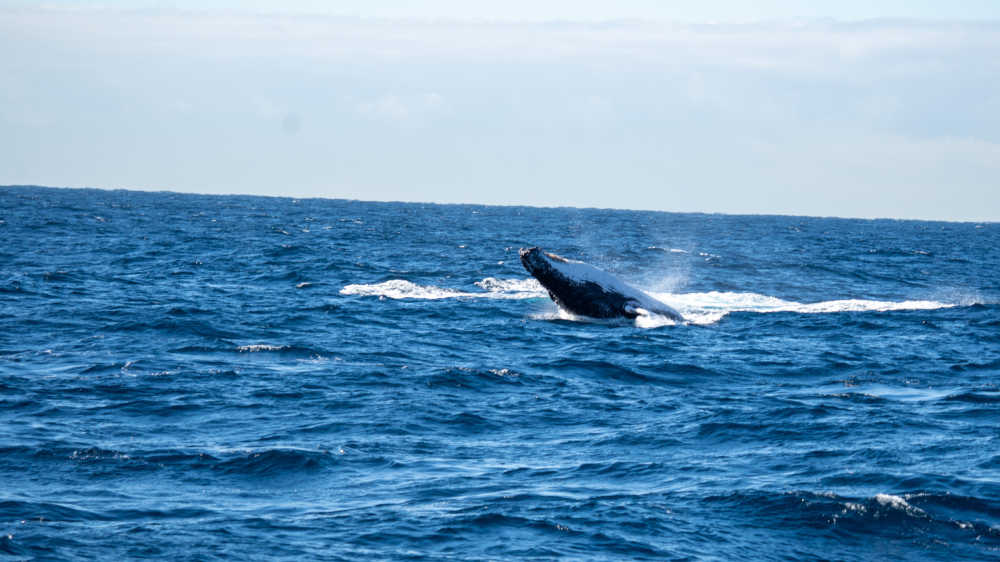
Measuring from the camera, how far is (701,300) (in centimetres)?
3188

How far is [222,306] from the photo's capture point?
27.6 metres

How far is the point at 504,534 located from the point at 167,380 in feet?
29.7

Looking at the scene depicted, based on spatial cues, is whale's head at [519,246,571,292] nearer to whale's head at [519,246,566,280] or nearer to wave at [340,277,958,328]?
whale's head at [519,246,566,280]

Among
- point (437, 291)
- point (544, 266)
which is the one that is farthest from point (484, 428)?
point (437, 291)

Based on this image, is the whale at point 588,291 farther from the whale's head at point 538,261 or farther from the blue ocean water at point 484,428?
the blue ocean water at point 484,428

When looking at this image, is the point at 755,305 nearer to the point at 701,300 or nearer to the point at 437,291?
the point at 701,300

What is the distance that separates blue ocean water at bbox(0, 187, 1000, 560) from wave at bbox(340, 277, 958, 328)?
0.34 m

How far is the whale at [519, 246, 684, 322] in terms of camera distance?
954 inches

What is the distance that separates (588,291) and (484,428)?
10941mm

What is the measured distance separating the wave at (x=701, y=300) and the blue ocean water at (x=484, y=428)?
34 cm

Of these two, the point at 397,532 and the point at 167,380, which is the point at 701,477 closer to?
the point at 397,532

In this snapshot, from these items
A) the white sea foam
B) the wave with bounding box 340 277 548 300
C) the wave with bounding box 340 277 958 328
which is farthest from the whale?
the wave with bounding box 340 277 548 300

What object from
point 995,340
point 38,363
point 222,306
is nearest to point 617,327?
point 995,340

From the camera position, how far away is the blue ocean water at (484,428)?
1005 centimetres
